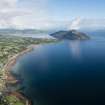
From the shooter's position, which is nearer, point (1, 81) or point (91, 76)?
point (1, 81)

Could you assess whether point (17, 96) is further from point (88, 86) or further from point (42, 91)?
point (88, 86)

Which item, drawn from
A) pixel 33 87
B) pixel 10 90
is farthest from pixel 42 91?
pixel 10 90

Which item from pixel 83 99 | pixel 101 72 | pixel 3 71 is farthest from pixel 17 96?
pixel 101 72

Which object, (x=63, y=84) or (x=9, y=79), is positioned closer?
(x=63, y=84)

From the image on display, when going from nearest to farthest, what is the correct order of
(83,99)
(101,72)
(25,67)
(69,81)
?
1. (83,99)
2. (69,81)
3. (101,72)
4. (25,67)

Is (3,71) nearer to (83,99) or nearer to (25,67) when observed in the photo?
(25,67)

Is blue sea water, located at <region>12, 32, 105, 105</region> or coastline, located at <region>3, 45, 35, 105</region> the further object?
coastline, located at <region>3, 45, 35, 105</region>

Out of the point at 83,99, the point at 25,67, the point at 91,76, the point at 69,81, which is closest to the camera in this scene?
the point at 83,99

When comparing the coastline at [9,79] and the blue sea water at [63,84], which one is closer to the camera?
the blue sea water at [63,84]

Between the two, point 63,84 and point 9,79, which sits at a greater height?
point 9,79
